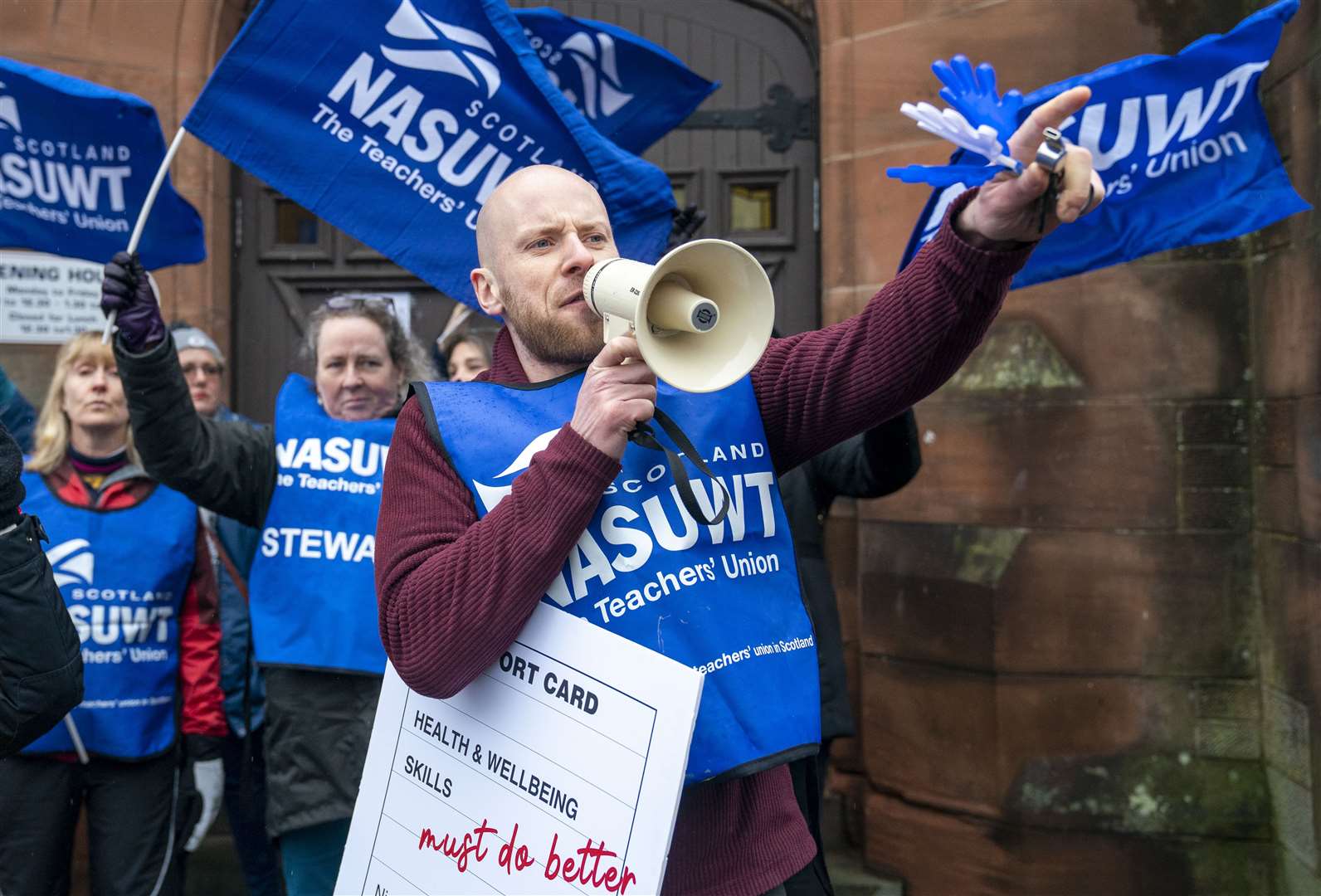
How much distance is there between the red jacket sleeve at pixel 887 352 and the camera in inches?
59.1

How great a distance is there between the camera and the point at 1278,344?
144 inches

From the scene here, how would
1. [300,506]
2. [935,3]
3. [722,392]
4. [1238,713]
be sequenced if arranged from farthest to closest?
[935,3] < [1238,713] < [300,506] < [722,392]

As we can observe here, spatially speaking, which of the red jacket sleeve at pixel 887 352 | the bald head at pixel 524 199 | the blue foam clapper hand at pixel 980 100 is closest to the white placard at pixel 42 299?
the bald head at pixel 524 199

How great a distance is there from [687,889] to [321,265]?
13.2 ft

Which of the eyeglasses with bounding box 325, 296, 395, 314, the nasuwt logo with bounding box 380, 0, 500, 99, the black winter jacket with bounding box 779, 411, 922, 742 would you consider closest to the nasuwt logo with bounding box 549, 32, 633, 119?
the nasuwt logo with bounding box 380, 0, 500, 99

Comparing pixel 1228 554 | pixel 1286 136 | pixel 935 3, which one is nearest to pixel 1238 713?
pixel 1228 554

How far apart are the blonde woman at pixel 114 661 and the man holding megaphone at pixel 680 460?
1.94m

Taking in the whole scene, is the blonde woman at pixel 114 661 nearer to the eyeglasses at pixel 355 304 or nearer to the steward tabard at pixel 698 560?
the eyeglasses at pixel 355 304

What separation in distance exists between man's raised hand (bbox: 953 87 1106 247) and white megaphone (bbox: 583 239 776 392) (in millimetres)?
280

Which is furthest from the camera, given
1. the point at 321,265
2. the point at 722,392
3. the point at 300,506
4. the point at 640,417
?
the point at 321,265

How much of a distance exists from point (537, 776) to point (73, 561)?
223 cm

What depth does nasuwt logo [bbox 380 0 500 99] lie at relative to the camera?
308 cm

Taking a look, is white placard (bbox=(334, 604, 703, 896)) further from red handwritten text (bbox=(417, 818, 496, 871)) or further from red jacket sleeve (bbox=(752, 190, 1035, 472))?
red jacket sleeve (bbox=(752, 190, 1035, 472))

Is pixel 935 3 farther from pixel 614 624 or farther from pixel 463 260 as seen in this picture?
pixel 614 624
